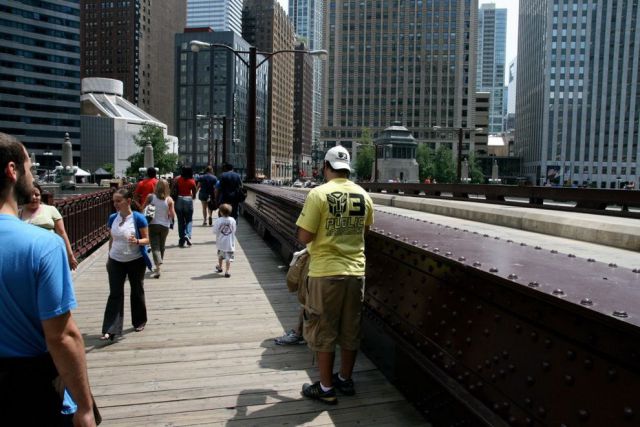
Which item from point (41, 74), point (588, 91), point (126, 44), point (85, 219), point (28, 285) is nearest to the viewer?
point (28, 285)

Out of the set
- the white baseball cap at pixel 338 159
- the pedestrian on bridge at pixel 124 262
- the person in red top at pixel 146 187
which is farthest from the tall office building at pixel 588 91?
the white baseball cap at pixel 338 159

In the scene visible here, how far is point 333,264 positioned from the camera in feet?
14.3

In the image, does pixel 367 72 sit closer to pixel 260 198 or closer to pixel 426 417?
pixel 260 198

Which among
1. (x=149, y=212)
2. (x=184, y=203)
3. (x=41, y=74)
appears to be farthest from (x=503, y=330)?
(x=41, y=74)

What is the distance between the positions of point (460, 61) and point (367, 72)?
26.0 m

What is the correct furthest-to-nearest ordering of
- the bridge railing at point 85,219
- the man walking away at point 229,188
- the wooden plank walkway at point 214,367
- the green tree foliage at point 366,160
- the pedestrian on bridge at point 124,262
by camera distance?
the green tree foliage at point 366,160 → the man walking away at point 229,188 → the bridge railing at point 85,219 → the pedestrian on bridge at point 124,262 → the wooden plank walkway at point 214,367

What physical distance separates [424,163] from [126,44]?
402 feet

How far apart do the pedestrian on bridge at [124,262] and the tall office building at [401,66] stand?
5843 inches

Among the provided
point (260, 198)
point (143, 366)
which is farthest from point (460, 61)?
point (143, 366)

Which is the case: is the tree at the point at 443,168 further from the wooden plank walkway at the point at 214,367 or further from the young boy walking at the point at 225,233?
the wooden plank walkway at the point at 214,367

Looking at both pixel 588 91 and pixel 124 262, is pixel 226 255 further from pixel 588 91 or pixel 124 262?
pixel 588 91

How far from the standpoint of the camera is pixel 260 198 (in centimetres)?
1502

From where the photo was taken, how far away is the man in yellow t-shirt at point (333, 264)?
4.35 meters

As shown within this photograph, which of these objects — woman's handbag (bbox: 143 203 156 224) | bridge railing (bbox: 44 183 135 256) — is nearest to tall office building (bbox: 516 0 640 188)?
bridge railing (bbox: 44 183 135 256)
